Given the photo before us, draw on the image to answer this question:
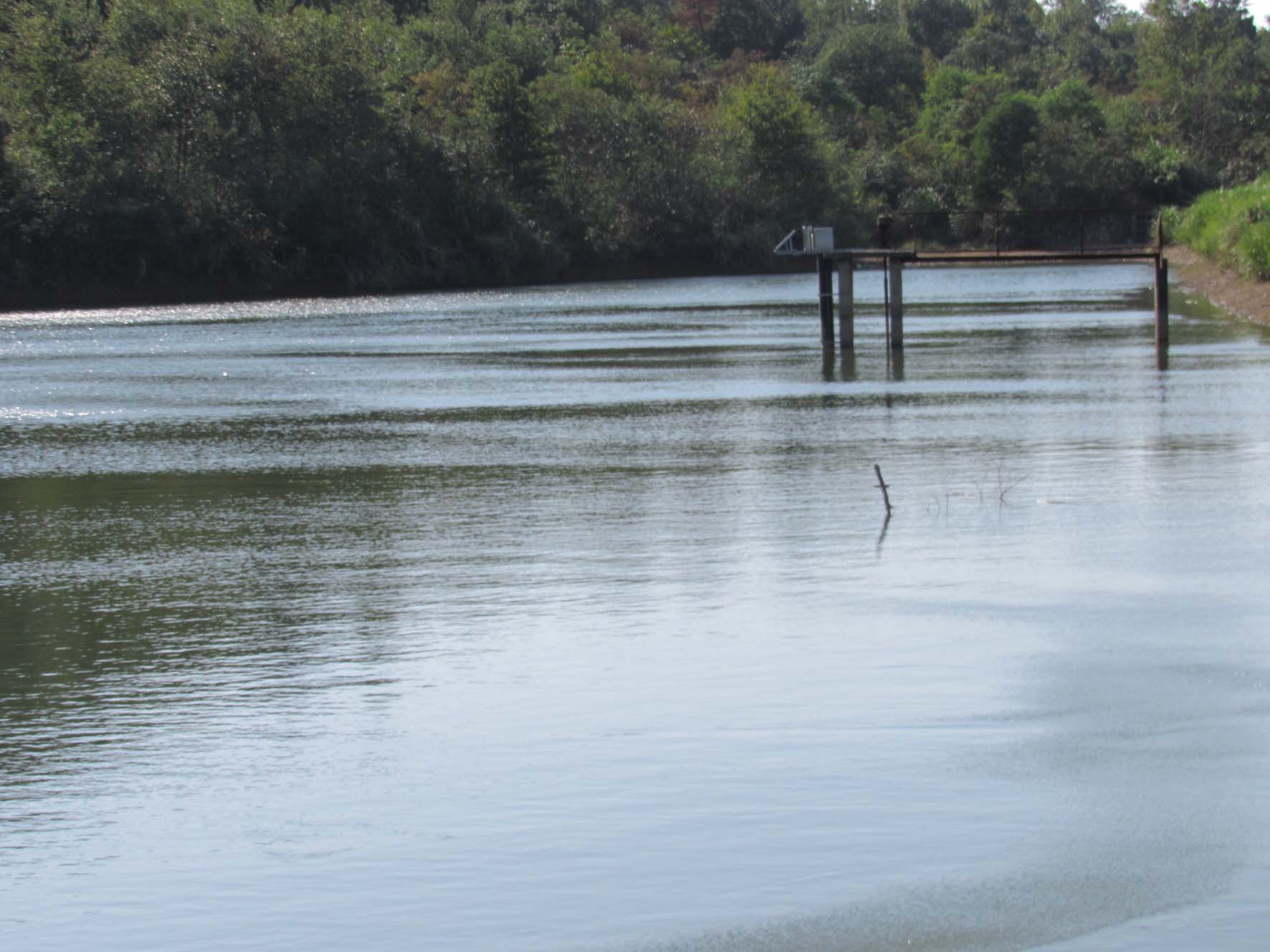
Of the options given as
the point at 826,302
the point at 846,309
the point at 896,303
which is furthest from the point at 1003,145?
the point at 896,303

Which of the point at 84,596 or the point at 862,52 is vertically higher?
the point at 862,52

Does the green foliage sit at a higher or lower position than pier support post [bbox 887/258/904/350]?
higher

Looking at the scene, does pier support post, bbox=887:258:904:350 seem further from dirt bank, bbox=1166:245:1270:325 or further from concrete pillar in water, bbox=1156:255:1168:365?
dirt bank, bbox=1166:245:1270:325

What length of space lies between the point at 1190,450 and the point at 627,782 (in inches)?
537

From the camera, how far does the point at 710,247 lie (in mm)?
96625

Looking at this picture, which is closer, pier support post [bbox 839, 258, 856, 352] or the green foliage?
pier support post [bbox 839, 258, 856, 352]

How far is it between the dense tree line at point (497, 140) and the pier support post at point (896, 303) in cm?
4269

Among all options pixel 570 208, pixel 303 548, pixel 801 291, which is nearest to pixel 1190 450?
pixel 303 548

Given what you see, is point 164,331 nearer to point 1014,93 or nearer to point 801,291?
point 801,291

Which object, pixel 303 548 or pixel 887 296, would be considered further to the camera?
pixel 887 296

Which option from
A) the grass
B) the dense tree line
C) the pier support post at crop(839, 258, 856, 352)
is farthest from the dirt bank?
the dense tree line

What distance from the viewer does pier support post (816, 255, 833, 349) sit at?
40906 mm

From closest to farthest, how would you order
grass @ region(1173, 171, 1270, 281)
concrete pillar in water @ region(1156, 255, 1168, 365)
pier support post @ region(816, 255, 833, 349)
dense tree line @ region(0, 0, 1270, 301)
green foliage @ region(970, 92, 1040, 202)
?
1. concrete pillar in water @ region(1156, 255, 1168, 365)
2. pier support post @ region(816, 255, 833, 349)
3. grass @ region(1173, 171, 1270, 281)
4. dense tree line @ region(0, 0, 1270, 301)
5. green foliage @ region(970, 92, 1040, 202)

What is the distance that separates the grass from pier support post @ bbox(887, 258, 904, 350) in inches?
505
